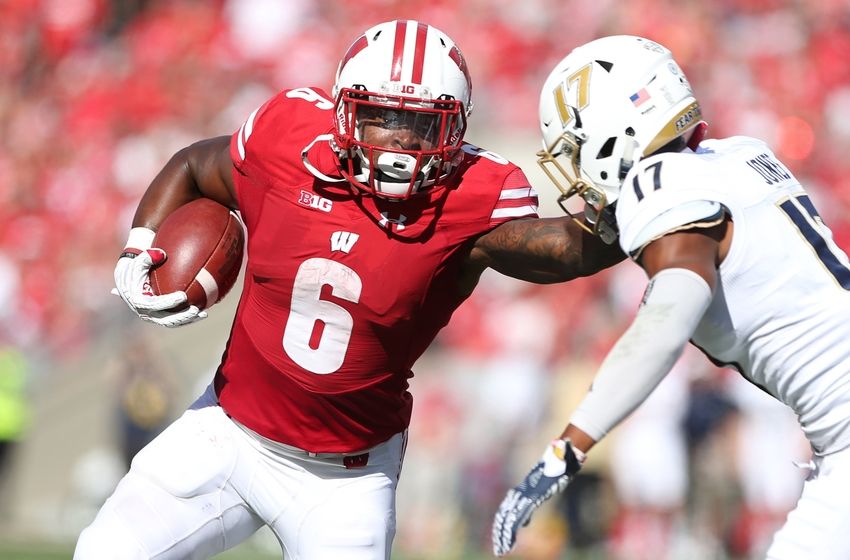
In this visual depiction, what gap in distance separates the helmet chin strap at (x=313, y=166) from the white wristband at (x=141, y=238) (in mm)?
595

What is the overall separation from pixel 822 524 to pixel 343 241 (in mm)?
1441

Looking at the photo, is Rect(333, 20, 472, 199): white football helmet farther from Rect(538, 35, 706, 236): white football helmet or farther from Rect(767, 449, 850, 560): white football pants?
Rect(767, 449, 850, 560): white football pants

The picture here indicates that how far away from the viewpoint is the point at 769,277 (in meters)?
3.06

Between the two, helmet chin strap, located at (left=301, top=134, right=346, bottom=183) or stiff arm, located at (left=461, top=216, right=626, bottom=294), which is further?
helmet chin strap, located at (left=301, top=134, right=346, bottom=183)

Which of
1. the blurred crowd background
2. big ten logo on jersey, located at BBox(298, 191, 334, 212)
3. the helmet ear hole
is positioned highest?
the helmet ear hole

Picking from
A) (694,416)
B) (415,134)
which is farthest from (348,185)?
(694,416)

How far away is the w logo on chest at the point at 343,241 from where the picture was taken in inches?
141

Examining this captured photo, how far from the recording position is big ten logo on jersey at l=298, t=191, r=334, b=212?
3643mm

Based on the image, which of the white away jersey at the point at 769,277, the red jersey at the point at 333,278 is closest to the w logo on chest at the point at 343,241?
the red jersey at the point at 333,278

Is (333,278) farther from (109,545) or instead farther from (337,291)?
(109,545)

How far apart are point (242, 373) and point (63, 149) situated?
8910 millimetres

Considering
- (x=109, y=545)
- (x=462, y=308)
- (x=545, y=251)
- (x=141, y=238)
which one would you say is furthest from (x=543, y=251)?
(x=462, y=308)

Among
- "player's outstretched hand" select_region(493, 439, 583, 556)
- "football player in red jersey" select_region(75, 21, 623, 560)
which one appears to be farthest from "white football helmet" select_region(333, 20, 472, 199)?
"player's outstretched hand" select_region(493, 439, 583, 556)

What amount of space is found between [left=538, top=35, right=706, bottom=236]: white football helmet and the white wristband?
129 cm
